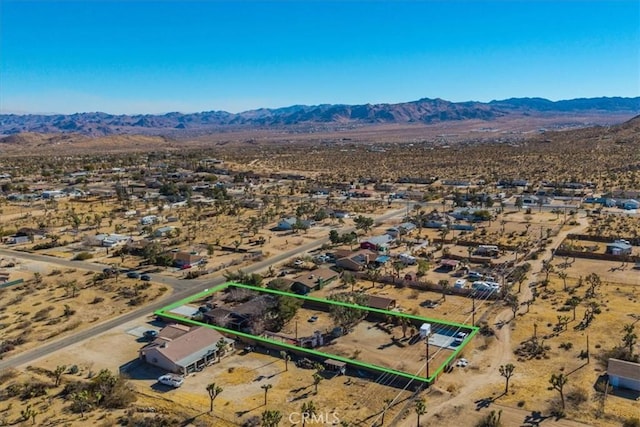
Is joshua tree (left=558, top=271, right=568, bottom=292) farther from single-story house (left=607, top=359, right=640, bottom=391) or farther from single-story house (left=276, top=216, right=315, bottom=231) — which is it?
single-story house (left=276, top=216, right=315, bottom=231)

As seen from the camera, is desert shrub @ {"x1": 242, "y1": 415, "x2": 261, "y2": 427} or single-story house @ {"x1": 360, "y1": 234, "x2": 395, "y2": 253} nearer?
desert shrub @ {"x1": 242, "y1": 415, "x2": 261, "y2": 427}

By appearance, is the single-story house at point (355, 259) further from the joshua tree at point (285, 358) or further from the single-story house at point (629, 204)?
the single-story house at point (629, 204)

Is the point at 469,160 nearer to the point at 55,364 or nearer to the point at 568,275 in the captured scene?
the point at 568,275

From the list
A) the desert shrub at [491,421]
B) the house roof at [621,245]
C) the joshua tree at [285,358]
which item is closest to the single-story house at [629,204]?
the house roof at [621,245]

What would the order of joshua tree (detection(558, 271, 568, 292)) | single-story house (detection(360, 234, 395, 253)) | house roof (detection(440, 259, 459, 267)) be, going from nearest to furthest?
joshua tree (detection(558, 271, 568, 292)) < house roof (detection(440, 259, 459, 267)) < single-story house (detection(360, 234, 395, 253))

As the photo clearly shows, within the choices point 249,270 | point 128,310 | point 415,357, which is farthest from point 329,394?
point 249,270

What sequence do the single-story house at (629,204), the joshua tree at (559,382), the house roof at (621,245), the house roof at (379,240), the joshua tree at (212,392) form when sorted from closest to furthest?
1. the joshua tree at (559,382)
2. the joshua tree at (212,392)
3. the house roof at (621,245)
4. the house roof at (379,240)
5. the single-story house at (629,204)

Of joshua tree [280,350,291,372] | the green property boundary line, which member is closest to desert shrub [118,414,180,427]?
joshua tree [280,350,291,372]
